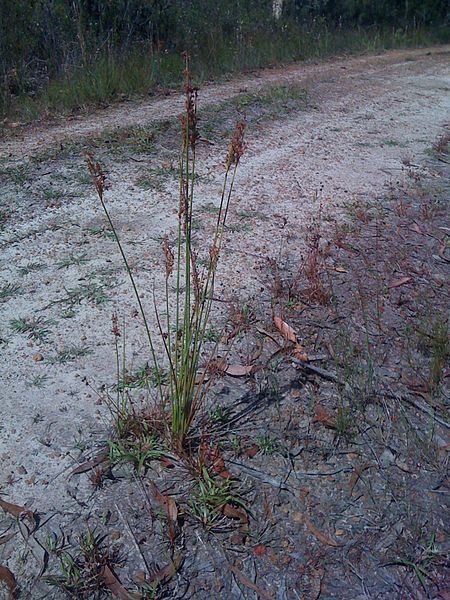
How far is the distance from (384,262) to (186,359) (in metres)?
2.20

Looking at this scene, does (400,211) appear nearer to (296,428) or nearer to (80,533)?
(296,428)

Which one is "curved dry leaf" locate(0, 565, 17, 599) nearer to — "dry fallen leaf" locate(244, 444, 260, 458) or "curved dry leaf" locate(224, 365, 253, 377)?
"dry fallen leaf" locate(244, 444, 260, 458)

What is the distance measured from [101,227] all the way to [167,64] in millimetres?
5527

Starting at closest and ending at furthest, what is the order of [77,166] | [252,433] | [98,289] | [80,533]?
[80,533] → [252,433] → [98,289] → [77,166]

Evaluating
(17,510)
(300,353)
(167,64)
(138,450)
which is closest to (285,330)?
(300,353)

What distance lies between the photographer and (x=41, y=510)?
2752mm

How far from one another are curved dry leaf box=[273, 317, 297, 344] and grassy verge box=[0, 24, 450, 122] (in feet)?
15.7

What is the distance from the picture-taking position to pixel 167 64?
9.77 meters

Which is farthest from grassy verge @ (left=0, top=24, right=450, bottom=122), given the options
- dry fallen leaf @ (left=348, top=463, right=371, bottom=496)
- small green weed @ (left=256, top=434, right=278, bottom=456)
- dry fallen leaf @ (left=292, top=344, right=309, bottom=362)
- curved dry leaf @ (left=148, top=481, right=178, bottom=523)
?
dry fallen leaf @ (left=348, top=463, right=371, bottom=496)

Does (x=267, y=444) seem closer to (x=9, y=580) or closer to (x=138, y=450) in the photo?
(x=138, y=450)

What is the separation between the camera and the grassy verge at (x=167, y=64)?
8.03 m

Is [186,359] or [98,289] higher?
[186,359]

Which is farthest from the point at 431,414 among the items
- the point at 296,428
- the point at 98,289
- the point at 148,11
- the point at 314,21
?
the point at 314,21

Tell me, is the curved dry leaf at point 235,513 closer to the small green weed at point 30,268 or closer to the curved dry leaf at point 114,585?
the curved dry leaf at point 114,585
